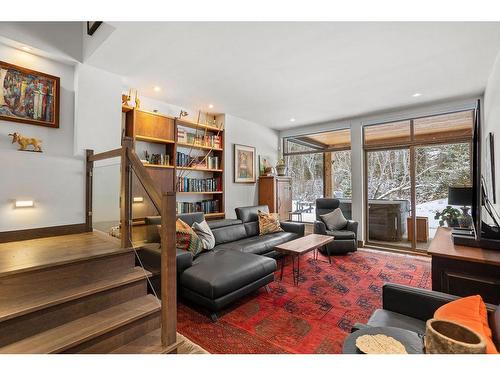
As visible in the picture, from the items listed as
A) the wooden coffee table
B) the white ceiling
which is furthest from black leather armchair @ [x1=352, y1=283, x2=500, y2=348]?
the white ceiling

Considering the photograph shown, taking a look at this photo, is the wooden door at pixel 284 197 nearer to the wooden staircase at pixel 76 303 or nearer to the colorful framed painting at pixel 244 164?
the colorful framed painting at pixel 244 164

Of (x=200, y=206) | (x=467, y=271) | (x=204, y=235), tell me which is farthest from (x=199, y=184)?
(x=467, y=271)

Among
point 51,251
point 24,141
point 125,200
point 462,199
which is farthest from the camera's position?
point 462,199

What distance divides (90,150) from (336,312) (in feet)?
11.3

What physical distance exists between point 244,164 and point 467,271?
418 cm

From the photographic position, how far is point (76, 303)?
5.67ft

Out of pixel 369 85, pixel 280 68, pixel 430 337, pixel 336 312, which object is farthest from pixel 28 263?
pixel 369 85

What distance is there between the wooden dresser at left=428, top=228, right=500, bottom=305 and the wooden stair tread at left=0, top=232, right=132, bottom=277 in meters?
2.74

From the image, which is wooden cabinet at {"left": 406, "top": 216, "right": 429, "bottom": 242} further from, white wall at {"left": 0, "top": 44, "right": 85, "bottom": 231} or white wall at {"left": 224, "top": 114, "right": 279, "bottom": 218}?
white wall at {"left": 0, "top": 44, "right": 85, "bottom": 231}

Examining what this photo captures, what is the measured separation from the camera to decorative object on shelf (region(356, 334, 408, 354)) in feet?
3.41

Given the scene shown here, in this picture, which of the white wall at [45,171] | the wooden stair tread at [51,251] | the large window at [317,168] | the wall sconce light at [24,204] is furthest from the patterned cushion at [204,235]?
the large window at [317,168]

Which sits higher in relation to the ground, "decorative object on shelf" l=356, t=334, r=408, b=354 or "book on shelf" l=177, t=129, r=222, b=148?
"book on shelf" l=177, t=129, r=222, b=148

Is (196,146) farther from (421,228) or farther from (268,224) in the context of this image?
(421,228)
